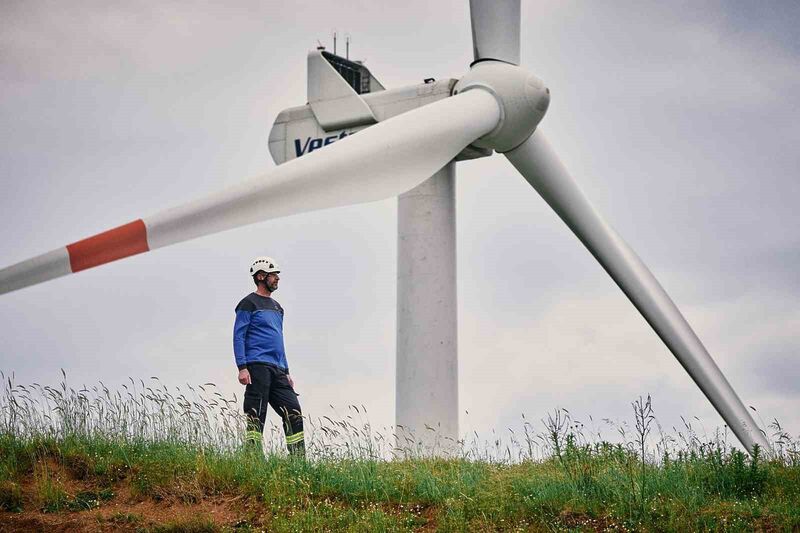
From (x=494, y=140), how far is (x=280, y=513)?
19.5 feet

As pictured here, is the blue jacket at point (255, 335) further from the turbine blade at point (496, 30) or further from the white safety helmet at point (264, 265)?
the turbine blade at point (496, 30)

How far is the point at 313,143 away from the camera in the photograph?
1623 cm

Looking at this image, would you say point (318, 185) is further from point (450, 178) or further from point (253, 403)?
point (450, 178)

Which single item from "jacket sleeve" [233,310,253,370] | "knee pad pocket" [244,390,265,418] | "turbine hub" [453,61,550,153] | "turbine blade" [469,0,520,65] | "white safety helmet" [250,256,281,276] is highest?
"turbine blade" [469,0,520,65]

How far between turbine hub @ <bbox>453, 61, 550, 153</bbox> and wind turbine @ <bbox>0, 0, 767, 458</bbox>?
1cm

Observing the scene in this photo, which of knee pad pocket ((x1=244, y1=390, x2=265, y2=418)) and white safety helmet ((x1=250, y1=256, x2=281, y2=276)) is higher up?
white safety helmet ((x1=250, y1=256, x2=281, y2=276))

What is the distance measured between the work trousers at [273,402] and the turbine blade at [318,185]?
289 centimetres

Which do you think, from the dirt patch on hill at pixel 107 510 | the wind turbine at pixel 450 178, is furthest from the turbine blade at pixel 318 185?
the dirt patch on hill at pixel 107 510

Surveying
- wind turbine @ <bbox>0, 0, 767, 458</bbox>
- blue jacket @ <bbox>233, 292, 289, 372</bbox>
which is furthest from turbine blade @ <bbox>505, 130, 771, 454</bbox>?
blue jacket @ <bbox>233, 292, 289, 372</bbox>

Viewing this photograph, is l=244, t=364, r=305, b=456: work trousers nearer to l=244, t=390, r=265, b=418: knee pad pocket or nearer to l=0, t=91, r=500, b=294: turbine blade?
l=244, t=390, r=265, b=418: knee pad pocket

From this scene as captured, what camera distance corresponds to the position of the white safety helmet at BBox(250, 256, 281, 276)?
13.8 m

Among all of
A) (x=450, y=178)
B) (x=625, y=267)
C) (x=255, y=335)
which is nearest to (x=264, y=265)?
(x=255, y=335)

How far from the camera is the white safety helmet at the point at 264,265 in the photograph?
13.8m

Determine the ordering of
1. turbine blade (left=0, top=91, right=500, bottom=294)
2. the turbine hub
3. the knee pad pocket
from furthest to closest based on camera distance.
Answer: the turbine hub, the knee pad pocket, turbine blade (left=0, top=91, right=500, bottom=294)
